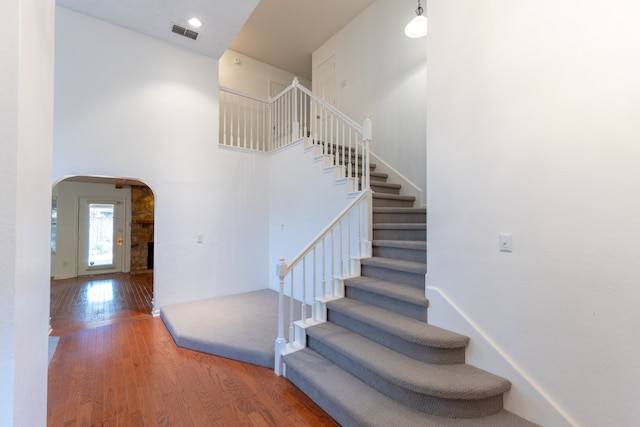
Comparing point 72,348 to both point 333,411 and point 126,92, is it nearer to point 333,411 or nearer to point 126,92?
point 333,411

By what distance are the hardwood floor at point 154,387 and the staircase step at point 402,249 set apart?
1.57 metres

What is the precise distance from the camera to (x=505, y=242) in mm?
1766

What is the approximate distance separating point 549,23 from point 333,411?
2.82 meters

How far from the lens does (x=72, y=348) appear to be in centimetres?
286

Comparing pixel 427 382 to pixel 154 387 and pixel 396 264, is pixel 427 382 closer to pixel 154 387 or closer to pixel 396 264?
pixel 396 264

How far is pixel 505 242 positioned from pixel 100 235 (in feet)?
27.6

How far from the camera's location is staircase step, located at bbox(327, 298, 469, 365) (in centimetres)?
190

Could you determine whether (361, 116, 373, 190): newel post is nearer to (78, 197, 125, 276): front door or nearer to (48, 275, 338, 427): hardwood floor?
(48, 275, 338, 427): hardwood floor

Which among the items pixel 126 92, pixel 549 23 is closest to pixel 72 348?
pixel 126 92

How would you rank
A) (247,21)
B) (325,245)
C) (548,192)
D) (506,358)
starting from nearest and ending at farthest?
(548,192)
(506,358)
(325,245)
(247,21)

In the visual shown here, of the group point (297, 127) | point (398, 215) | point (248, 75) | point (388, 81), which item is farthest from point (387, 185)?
point (248, 75)

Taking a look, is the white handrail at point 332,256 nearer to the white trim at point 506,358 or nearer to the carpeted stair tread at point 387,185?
the carpeted stair tread at point 387,185

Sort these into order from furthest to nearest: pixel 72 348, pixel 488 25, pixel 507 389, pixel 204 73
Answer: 1. pixel 204 73
2. pixel 72 348
3. pixel 488 25
4. pixel 507 389

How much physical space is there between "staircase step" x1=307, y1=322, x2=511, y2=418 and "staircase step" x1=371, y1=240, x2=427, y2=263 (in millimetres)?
965
